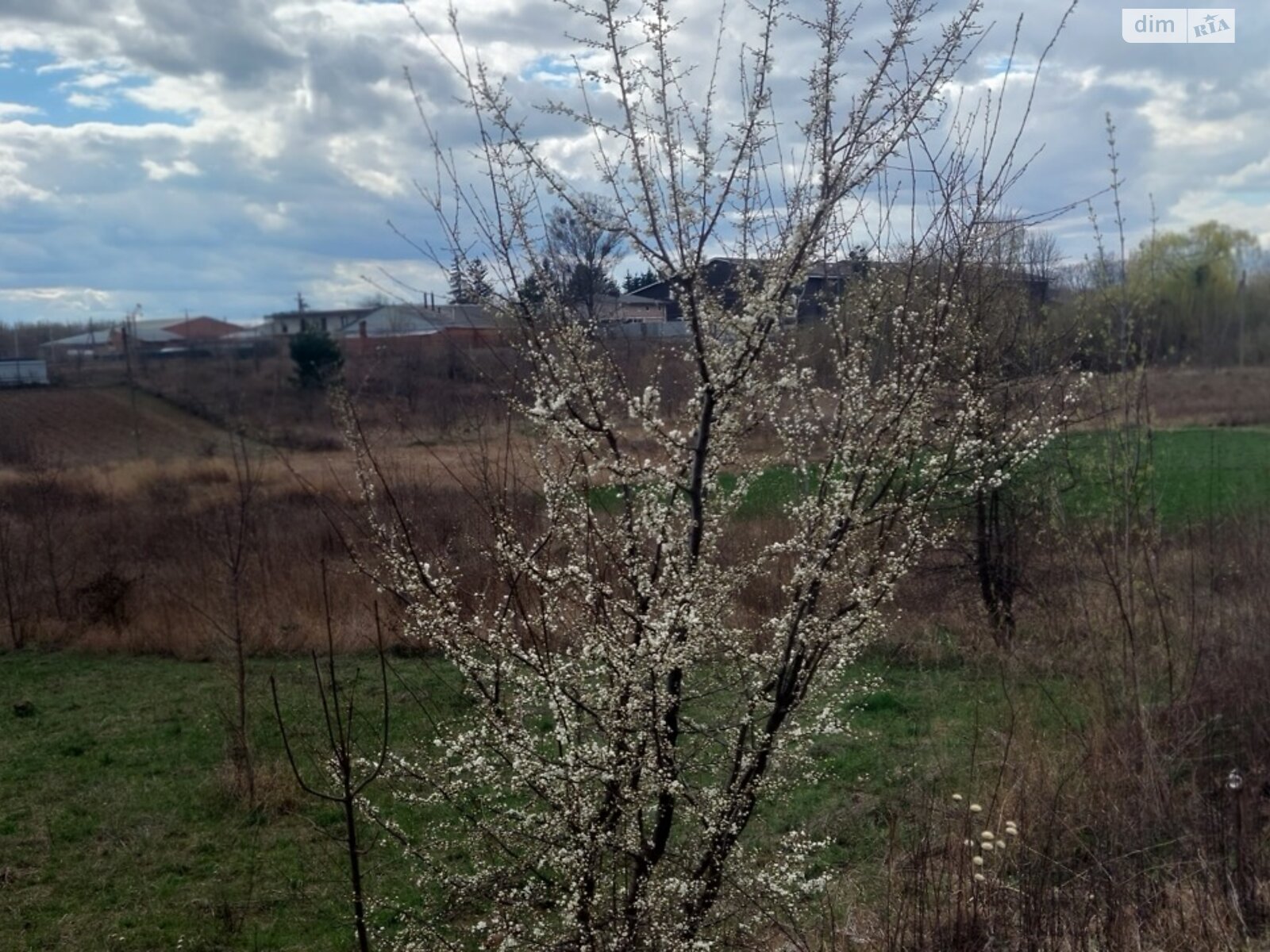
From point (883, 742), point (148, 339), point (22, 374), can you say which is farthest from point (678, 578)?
point (148, 339)

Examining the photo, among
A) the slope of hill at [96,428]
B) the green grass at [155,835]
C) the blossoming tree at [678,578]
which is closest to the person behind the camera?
the blossoming tree at [678,578]

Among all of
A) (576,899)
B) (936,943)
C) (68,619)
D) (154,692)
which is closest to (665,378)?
(576,899)

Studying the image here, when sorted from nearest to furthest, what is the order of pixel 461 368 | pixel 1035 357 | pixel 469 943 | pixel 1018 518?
pixel 469 943, pixel 461 368, pixel 1035 357, pixel 1018 518

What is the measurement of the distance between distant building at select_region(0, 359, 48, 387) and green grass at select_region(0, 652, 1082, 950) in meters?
13.6

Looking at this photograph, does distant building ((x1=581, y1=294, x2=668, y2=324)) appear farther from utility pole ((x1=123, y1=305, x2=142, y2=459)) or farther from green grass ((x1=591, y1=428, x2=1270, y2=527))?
utility pole ((x1=123, y1=305, x2=142, y2=459))

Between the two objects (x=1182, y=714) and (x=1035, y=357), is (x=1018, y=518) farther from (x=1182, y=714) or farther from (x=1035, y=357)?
(x=1182, y=714)

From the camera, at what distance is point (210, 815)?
7.73 m

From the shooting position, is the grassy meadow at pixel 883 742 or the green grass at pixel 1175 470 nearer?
the grassy meadow at pixel 883 742

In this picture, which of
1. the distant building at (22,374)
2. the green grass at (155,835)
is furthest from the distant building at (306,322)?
the green grass at (155,835)

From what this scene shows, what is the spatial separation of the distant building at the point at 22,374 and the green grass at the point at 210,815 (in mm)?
13599

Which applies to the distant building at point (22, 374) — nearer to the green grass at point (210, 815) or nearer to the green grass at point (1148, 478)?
the green grass at point (210, 815)

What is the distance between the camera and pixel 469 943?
4086 millimetres

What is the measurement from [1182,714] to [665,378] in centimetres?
455

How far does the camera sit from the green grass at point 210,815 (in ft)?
19.2
